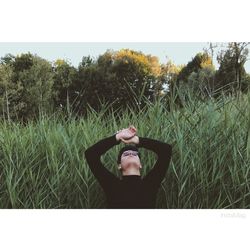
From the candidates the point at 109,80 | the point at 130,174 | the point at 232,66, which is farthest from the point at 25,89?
the point at 232,66

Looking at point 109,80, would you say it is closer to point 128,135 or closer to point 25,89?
point 25,89

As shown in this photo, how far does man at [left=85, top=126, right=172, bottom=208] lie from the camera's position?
2400mm

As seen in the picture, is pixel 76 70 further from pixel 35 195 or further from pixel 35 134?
pixel 35 195

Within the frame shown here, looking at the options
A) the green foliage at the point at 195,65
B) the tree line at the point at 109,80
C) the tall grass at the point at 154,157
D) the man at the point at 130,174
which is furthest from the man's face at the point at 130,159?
the green foliage at the point at 195,65

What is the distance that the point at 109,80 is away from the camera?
305 cm

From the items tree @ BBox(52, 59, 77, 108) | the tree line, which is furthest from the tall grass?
tree @ BBox(52, 59, 77, 108)

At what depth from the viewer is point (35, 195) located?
9.03 ft

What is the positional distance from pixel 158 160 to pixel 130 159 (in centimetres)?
15

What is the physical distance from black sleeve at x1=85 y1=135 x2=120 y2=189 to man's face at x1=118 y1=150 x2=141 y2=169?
8 cm

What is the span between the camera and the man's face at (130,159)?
243cm

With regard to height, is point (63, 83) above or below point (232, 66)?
below

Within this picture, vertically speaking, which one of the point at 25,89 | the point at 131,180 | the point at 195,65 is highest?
the point at 195,65
